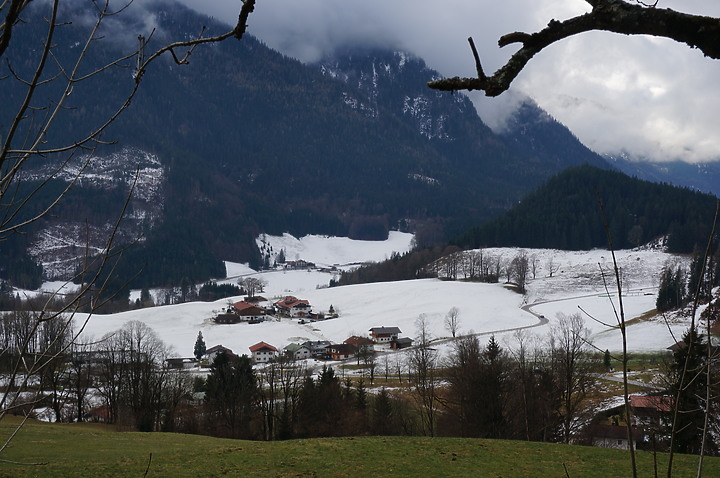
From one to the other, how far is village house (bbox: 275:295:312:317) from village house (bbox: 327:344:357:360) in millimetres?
20182

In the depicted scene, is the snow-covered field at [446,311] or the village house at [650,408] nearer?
the village house at [650,408]

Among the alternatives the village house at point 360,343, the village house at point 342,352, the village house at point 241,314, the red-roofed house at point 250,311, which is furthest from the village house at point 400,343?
the red-roofed house at point 250,311

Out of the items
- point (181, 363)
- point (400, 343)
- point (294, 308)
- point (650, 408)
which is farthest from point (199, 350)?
point (650, 408)

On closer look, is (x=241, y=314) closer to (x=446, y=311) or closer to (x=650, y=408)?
(x=446, y=311)

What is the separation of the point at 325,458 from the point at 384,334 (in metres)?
47.9

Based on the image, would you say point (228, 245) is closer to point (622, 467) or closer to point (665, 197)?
point (665, 197)

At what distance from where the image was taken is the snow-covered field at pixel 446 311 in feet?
189

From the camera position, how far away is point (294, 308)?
3073 inches

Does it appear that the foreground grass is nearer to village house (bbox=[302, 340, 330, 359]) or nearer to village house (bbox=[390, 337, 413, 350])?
village house (bbox=[302, 340, 330, 359])

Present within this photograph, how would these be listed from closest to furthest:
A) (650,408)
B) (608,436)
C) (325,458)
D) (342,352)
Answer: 1. (325,458)
2. (650,408)
3. (608,436)
4. (342,352)

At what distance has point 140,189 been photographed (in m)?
197

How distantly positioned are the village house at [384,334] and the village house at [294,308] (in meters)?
16.8

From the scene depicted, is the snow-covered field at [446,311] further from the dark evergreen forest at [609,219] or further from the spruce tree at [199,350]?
the dark evergreen forest at [609,219]

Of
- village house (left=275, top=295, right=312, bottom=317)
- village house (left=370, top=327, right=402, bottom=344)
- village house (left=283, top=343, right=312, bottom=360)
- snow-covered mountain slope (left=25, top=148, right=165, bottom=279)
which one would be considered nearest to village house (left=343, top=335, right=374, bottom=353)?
village house (left=370, top=327, right=402, bottom=344)
